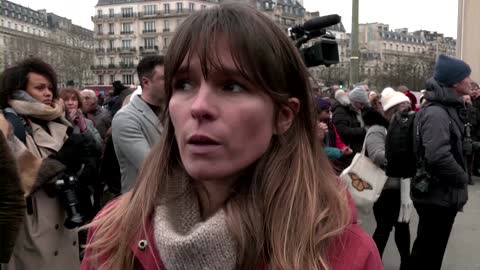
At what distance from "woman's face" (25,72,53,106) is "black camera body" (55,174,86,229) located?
Answer: 0.65m

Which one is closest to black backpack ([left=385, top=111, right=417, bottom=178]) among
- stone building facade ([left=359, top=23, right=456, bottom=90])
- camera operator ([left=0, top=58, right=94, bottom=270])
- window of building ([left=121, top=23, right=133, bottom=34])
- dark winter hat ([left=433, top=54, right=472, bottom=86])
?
dark winter hat ([left=433, top=54, right=472, bottom=86])

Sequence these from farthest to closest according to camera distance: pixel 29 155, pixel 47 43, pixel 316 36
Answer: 1. pixel 47 43
2. pixel 316 36
3. pixel 29 155

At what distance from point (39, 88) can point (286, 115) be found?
2724 mm

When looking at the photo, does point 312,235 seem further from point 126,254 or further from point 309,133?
point 126,254

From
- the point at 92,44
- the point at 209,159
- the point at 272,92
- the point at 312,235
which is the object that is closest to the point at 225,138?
the point at 209,159

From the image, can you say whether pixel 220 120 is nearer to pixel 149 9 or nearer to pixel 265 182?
pixel 265 182

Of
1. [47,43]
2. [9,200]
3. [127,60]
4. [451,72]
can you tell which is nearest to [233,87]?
[9,200]

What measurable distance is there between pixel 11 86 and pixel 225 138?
2742 mm

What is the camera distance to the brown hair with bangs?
3.88 feet

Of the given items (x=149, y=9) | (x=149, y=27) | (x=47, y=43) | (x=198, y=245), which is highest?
(x=149, y=9)

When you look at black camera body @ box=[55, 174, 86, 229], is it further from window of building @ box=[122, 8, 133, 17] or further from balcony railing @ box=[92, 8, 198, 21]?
window of building @ box=[122, 8, 133, 17]

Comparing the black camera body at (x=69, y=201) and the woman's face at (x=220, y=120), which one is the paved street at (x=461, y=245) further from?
the woman's face at (x=220, y=120)

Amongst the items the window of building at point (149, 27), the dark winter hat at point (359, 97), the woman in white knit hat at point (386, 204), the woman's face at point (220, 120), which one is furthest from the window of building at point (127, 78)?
the woman's face at point (220, 120)

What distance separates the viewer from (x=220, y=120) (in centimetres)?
114
